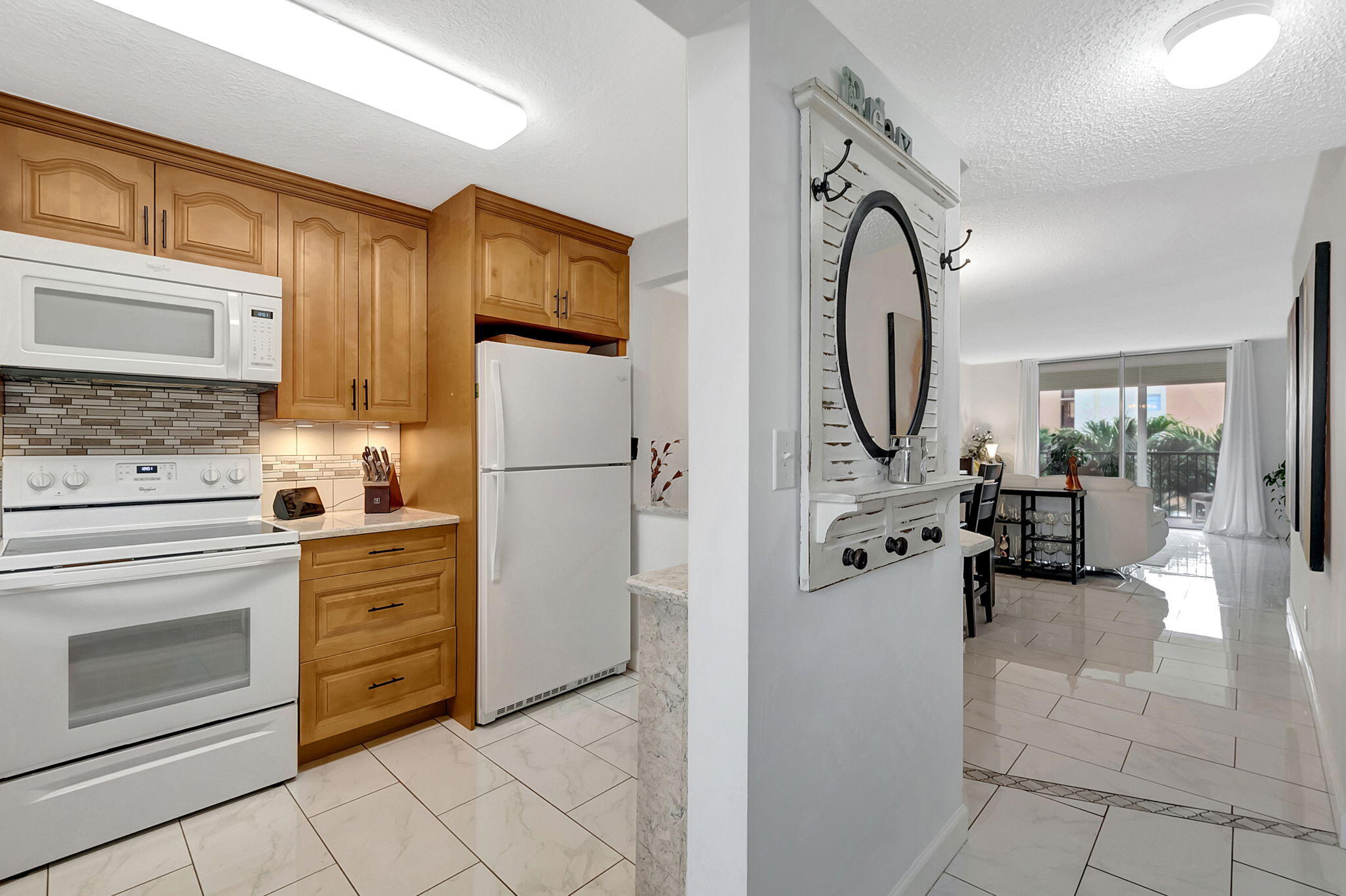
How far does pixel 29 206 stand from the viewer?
205 cm

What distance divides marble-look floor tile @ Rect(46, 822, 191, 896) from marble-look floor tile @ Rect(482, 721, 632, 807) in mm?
994

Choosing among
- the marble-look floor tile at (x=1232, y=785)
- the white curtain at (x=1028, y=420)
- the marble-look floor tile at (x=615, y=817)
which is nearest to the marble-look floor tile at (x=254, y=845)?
the marble-look floor tile at (x=615, y=817)

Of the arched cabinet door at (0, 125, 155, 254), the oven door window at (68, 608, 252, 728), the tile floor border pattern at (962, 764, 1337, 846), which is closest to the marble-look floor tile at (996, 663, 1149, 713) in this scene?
the tile floor border pattern at (962, 764, 1337, 846)

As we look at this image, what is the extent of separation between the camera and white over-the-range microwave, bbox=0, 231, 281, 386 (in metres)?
1.99

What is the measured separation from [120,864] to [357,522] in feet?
4.10

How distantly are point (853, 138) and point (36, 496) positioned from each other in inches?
115

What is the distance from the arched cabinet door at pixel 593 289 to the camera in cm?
314

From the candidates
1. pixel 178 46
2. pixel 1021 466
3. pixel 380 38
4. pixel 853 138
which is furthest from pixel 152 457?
pixel 1021 466

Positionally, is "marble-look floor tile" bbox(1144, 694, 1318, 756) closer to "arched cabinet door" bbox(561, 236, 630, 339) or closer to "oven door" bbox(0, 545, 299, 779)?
"arched cabinet door" bbox(561, 236, 630, 339)

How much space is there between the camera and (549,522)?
2943 millimetres

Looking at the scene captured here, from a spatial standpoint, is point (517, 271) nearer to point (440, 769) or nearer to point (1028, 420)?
point (440, 769)

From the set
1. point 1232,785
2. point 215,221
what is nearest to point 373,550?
point 215,221

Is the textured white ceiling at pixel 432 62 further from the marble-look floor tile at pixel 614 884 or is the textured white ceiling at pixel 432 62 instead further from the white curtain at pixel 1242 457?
the white curtain at pixel 1242 457

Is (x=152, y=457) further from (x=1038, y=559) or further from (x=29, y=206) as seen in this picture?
(x=1038, y=559)
